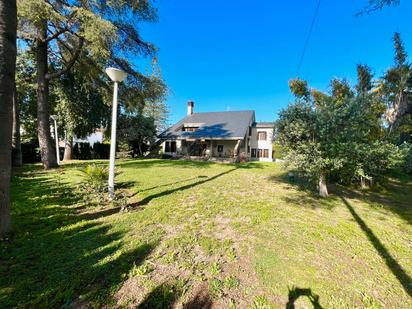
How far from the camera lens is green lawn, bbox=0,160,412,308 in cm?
244

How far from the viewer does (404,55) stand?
17.3m

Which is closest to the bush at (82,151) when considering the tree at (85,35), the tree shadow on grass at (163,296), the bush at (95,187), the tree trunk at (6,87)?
the tree at (85,35)

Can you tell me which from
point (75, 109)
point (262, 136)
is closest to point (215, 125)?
point (262, 136)

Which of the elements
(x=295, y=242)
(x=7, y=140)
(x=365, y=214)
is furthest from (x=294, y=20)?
(x=7, y=140)

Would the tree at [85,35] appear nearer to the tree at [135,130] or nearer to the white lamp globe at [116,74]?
the white lamp globe at [116,74]

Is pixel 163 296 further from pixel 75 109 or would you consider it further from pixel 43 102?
pixel 75 109

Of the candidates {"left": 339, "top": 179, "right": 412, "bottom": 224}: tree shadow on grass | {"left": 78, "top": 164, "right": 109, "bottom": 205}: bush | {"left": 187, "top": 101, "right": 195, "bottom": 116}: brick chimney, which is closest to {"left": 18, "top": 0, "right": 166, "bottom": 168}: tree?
{"left": 78, "top": 164, "right": 109, "bottom": 205}: bush

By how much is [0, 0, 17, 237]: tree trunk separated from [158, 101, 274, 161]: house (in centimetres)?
1881

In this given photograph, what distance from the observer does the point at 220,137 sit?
72.9 ft

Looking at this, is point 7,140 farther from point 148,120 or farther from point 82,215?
point 148,120

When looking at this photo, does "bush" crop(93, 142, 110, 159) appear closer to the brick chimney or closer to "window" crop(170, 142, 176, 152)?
"window" crop(170, 142, 176, 152)

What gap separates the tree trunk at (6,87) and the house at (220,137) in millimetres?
18806

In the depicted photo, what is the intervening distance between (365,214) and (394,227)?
31.2 inches

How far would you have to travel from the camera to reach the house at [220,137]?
22891 millimetres
